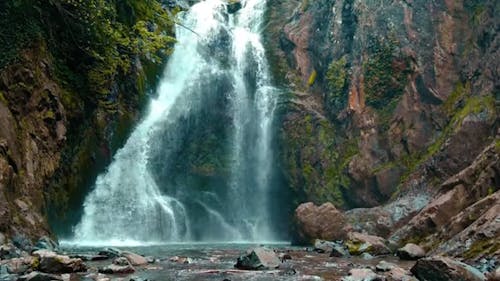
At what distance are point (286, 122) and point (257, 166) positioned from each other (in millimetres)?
2854

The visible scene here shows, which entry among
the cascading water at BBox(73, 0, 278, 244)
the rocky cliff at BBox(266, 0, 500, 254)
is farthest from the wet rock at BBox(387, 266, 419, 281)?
the cascading water at BBox(73, 0, 278, 244)

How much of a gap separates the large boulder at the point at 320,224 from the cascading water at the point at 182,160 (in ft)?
21.4

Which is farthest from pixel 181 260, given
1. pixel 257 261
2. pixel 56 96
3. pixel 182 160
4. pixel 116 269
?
pixel 182 160

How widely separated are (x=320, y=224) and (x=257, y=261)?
9.12 meters

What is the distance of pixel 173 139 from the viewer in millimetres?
27500

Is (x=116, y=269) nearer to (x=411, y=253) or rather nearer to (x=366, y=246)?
(x=411, y=253)

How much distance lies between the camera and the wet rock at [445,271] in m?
8.01

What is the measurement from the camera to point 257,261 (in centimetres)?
1073

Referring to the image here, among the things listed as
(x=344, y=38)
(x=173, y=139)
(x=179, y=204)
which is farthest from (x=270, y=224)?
(x=344, y=38)

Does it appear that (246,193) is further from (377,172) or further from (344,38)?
(344,38)

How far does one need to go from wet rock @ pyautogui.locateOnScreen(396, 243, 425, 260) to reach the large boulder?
5.92 m

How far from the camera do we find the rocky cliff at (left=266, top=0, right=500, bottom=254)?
2055 cm

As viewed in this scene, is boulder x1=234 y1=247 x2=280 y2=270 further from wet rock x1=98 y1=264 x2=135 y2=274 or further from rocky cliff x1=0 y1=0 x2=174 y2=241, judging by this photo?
rocky cliff x1=0 y1=0 x2=174 y2=241

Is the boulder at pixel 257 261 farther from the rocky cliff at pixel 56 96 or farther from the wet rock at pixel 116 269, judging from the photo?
the rocky cliff at pixel 56 96
